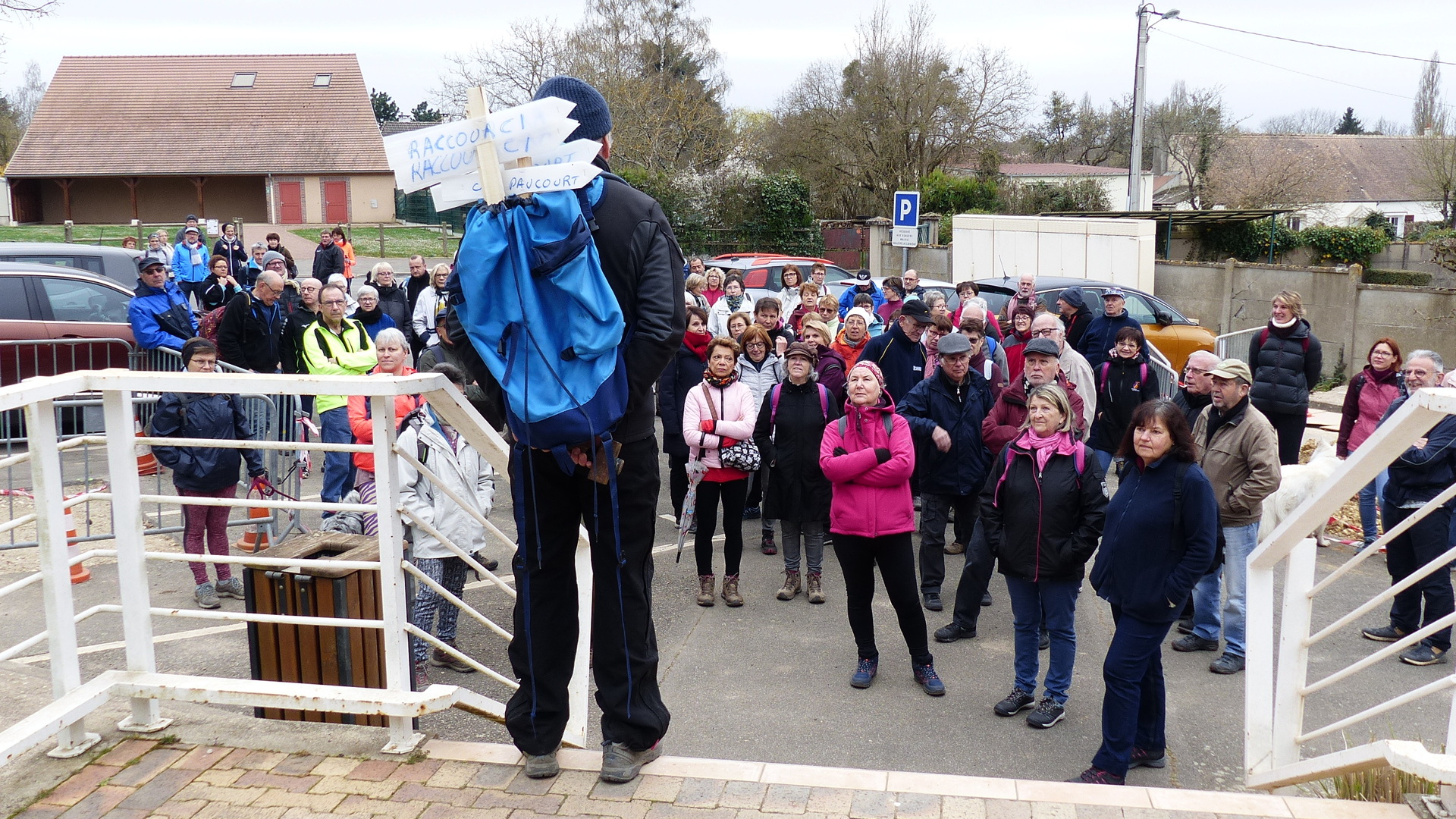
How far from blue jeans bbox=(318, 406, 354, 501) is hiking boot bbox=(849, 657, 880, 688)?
410 centimetres

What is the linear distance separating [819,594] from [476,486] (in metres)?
2.44

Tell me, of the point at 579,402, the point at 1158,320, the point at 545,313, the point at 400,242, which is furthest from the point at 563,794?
the point at 400,242

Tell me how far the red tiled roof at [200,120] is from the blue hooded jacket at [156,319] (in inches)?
1414

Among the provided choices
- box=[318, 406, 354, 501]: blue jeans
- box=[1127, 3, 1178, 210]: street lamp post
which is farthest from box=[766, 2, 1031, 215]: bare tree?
box=[318, 406, 354, 501]: blue jeans

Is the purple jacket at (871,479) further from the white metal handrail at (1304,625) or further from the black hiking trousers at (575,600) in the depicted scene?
the black hiking trousers at (575,600)

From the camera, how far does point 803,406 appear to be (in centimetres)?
707

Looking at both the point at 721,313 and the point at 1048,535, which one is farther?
the point at 721,313

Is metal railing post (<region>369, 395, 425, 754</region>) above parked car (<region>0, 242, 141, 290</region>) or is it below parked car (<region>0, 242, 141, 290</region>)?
below

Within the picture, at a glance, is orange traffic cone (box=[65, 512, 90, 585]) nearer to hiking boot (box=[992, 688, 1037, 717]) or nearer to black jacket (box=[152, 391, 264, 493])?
black jacket (box=[152, 391, 264, 493])

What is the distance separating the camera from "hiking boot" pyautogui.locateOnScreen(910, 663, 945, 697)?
18.4ft

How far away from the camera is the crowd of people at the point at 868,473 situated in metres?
3.25

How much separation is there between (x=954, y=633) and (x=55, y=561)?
184 inches

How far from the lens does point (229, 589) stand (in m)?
6.61

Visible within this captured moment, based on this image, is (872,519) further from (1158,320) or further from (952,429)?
(1158,320)
